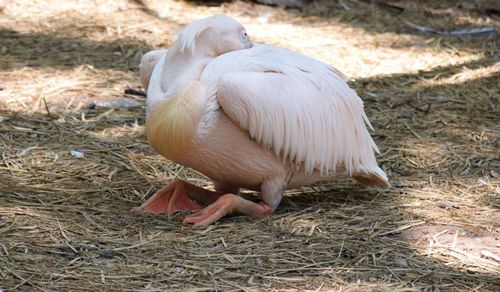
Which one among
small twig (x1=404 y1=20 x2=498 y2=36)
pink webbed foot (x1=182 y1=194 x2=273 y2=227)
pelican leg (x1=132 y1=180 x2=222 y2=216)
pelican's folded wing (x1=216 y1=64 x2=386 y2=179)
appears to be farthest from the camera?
small twig (x1=404 y1=20 x2=498 y2=36)

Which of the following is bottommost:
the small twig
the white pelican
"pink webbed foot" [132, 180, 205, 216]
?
the small twig

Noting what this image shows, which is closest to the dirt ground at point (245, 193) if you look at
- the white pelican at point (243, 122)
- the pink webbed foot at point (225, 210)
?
the pink webbed foot at point (225, 210)

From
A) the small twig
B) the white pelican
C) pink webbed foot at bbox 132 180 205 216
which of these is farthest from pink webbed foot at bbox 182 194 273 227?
the small twig

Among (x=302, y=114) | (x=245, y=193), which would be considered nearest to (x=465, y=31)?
(x=245, y=193)

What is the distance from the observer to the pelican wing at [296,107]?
371 centimetres

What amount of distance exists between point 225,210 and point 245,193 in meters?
0.64

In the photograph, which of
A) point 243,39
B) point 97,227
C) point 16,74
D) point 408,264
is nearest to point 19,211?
point 97,227

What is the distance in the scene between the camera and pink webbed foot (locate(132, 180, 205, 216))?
13.2 feet

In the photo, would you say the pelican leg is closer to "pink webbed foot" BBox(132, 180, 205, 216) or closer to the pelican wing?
"pink webbed foot" BBox(132, 180, 205, 216)

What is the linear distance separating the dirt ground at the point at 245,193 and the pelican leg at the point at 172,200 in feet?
0.34

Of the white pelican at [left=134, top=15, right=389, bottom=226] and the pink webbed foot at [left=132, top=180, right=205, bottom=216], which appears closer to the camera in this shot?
the white pelican at [left=134, top=15, right=389, bottom=226]

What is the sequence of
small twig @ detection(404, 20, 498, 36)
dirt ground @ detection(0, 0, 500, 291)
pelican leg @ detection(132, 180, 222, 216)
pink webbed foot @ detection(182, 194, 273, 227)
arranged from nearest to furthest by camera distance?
dirt ground @ detection(0, 0, 500, 291) < pink webbed foot @ detection(182, 194, 273, 227) < pelican leg @ detection(132, 180, 222, 216) < small twig @ detection(404, 20, 498, 36)

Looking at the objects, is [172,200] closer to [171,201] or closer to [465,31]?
[171,201]

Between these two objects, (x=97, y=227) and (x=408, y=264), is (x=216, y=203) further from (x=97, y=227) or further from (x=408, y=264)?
(x=408, y=264)
